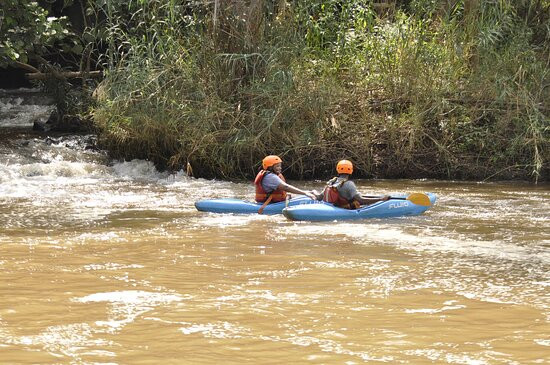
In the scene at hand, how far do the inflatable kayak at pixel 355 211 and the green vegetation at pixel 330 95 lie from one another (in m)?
3.20

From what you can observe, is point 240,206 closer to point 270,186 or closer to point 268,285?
point 270,186

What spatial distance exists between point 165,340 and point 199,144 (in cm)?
794

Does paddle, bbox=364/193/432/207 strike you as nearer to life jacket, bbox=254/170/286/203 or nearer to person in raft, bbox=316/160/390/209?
person in raft, bbox=316/160/390/209

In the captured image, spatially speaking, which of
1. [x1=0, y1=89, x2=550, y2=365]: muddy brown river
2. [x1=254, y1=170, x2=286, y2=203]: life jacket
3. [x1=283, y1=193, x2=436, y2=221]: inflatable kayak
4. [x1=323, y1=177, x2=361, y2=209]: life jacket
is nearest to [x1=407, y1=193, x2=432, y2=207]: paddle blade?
[x1=283, y1=193, x2=436, y2=221]: inflatable kayak

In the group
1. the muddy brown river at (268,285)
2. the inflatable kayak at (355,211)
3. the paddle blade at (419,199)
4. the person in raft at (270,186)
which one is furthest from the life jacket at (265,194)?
the paddle blade at (419,199)

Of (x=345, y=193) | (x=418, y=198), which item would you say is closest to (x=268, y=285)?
(x=345, y=193)

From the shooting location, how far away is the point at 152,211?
966 cm

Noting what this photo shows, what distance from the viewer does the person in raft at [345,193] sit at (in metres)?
9.19

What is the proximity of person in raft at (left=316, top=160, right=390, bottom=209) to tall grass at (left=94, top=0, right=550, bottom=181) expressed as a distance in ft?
9.57

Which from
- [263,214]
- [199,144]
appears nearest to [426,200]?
[263,214]

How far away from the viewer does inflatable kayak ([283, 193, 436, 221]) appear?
9.00 m

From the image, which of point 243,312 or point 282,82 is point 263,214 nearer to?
point 282,82

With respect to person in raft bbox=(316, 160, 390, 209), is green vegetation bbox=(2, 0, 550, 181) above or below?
above

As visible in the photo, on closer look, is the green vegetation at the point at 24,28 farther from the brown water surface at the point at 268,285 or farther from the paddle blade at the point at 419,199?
the paddle blade at the point at 419,199
